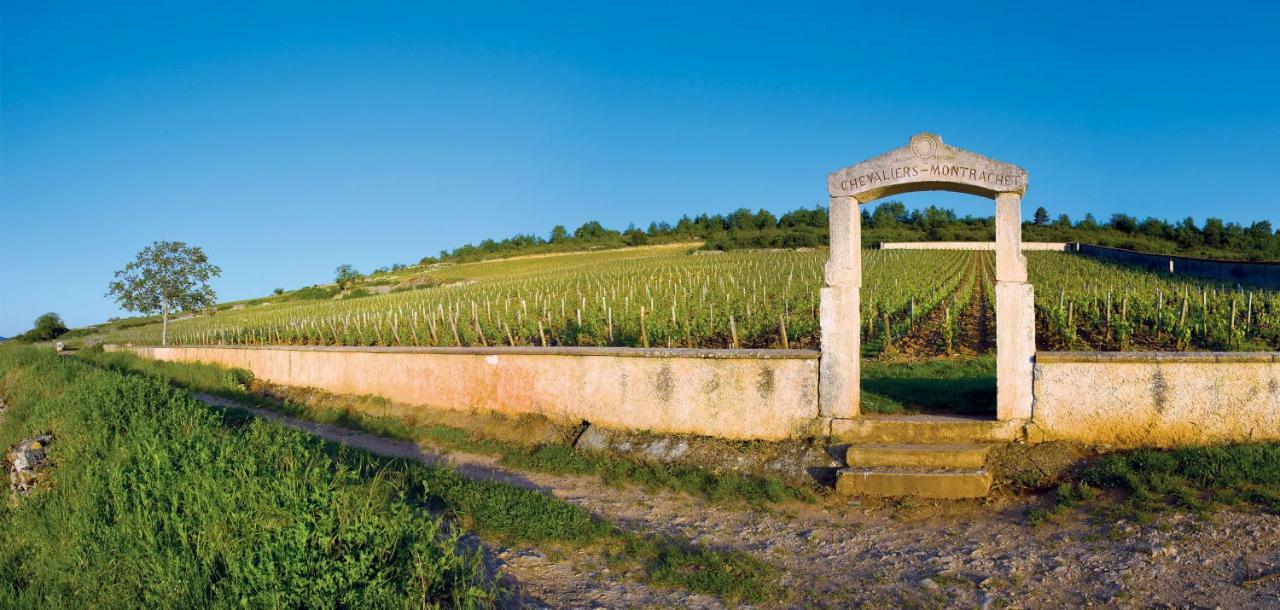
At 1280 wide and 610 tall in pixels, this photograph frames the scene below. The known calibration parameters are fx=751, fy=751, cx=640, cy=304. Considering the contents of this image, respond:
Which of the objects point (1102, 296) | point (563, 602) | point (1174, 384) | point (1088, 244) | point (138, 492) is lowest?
point (563, 602)

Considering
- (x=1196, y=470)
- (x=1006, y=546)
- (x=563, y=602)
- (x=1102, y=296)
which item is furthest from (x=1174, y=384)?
(x=1102, y=296)

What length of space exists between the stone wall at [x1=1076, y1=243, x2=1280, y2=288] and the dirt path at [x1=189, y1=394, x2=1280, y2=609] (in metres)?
29.9

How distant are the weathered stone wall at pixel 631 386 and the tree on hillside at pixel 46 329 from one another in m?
56.9

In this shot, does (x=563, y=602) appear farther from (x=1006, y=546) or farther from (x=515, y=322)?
(x=515, y=322)

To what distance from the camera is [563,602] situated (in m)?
4.95

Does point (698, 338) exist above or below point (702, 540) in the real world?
above

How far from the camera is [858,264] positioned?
8367 millimetres

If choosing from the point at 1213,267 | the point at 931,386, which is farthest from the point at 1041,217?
the point at 931,386

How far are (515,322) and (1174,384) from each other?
16425mm

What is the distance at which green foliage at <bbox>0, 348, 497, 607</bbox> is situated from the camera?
4.42 metres

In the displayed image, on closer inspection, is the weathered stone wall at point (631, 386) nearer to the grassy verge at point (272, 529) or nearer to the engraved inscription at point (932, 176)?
the engraved inscription at point (932, 176)

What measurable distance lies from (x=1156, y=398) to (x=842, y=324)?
3.05 meters

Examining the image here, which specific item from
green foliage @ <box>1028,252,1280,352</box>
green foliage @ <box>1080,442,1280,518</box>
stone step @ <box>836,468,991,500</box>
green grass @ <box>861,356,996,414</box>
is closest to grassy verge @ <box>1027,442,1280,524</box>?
green foliage @ <box>1080,442,1280,518</box>

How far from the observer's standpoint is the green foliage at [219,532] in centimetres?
442
